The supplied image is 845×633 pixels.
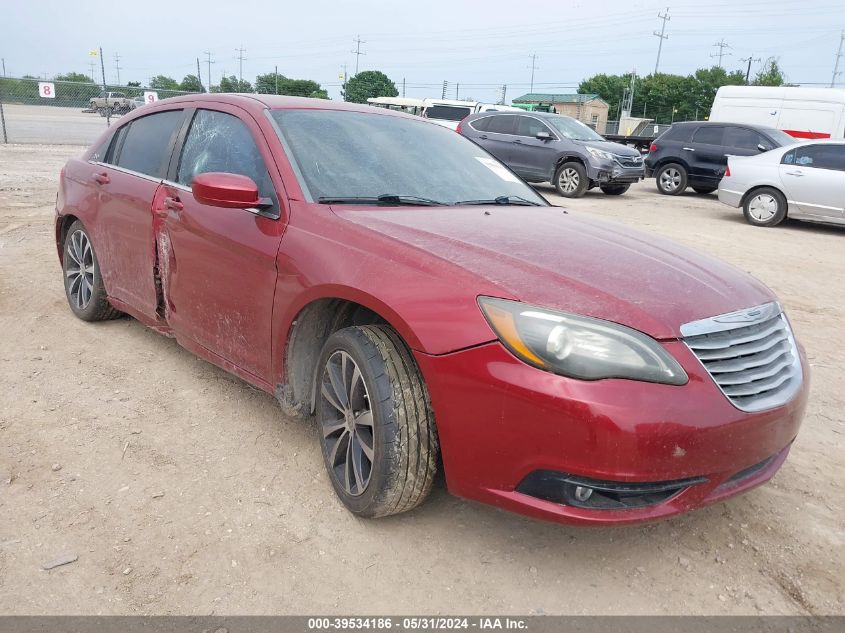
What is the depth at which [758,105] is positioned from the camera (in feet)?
56.5

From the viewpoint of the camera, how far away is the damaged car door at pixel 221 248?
9.36 feet

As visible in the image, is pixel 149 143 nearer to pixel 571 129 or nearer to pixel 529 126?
pixel 529 126

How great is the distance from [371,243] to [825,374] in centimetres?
335

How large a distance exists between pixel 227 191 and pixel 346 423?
1066mm

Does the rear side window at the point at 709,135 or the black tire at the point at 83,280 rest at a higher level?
the rear side window at the point at 709,135

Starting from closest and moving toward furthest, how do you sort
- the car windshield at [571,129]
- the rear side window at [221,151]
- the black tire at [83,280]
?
the rear side window at [221,151]
the black tire at [83,280]
the car windshield at [571,129]

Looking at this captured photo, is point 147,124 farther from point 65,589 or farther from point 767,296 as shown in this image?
point 767,296

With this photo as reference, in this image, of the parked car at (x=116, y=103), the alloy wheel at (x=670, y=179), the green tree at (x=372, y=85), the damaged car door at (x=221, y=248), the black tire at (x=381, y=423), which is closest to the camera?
the black tire at (x=381, y=423)

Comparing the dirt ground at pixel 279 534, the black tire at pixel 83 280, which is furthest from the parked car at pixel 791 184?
the black tire at pixel 83 280

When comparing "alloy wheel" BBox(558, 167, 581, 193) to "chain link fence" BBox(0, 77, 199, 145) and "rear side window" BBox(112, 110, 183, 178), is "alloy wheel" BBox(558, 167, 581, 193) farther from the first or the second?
"chain link fence" BBox(0, 77, 199, 145)

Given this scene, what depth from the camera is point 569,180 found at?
13.7 meters

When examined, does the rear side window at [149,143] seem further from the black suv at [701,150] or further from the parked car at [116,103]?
the parked car at [116,103]

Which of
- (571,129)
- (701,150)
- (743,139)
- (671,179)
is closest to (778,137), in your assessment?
(743,139)

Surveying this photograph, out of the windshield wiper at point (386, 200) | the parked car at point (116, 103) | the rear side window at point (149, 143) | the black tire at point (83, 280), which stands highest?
the parked car at point (116, 103)
